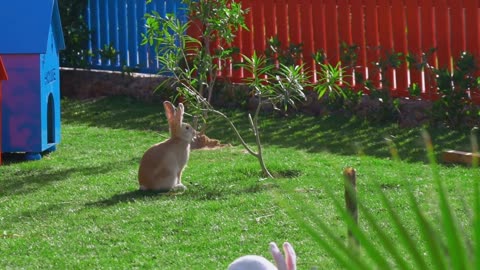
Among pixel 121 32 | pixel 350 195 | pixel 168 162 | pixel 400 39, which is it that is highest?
pixel 121 32

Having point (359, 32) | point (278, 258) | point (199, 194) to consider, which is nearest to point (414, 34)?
point (359, 32)

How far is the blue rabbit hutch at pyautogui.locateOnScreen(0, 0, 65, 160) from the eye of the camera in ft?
28.4

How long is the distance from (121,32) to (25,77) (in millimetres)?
Result: 4336

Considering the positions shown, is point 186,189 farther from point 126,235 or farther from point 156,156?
point 126,235

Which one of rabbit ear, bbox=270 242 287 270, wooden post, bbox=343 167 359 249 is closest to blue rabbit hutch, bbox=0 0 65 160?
wooden post, bbox=343 167 359 249

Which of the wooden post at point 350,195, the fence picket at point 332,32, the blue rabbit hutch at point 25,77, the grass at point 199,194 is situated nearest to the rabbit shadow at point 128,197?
the grass at point 199,194

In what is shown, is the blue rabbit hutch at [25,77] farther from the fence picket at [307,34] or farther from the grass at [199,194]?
the fence picket at [307,34]

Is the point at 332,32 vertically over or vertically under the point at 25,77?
over

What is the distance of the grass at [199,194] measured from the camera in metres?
5.41

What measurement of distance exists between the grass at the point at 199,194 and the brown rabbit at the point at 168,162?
104mm

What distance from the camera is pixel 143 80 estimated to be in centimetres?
1223

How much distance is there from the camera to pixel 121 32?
1293 cm

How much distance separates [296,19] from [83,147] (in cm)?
309

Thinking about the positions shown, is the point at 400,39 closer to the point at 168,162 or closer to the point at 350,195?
the point at 168,162
